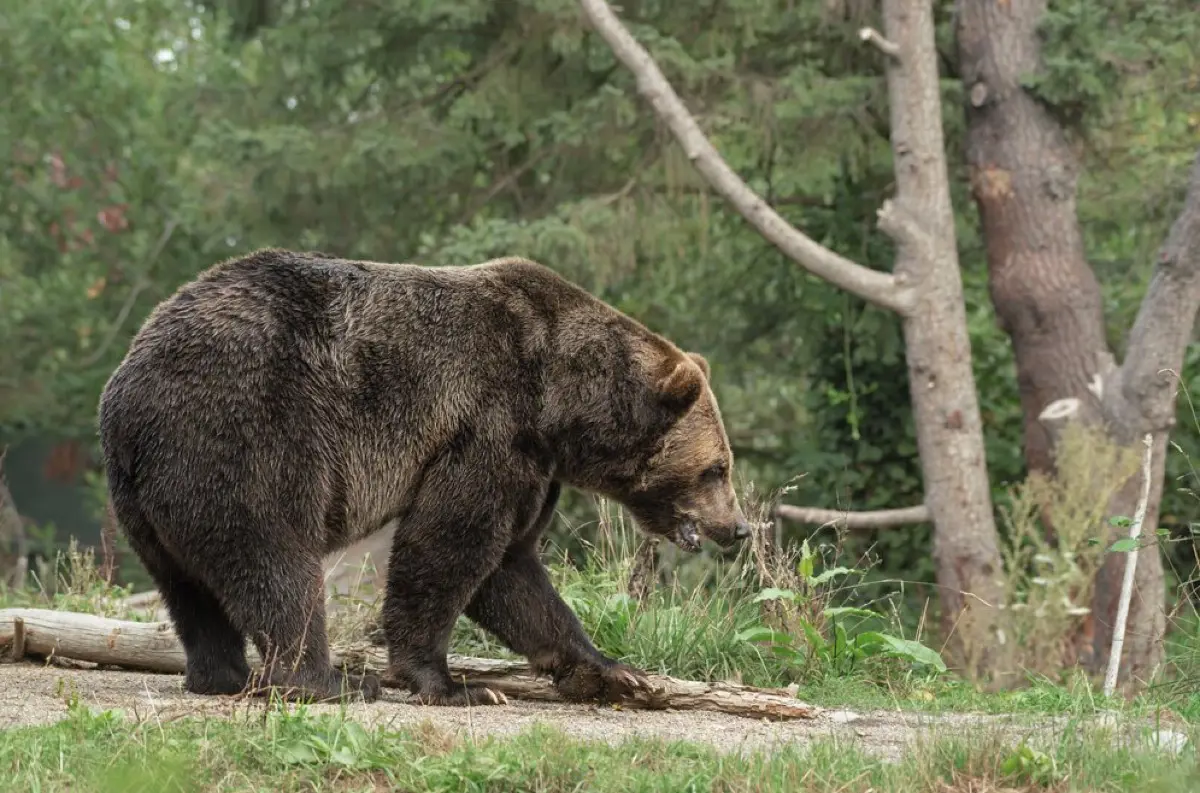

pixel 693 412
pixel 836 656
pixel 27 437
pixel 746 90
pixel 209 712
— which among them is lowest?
pixel 27 437

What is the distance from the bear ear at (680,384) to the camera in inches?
263

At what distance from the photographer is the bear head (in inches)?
269

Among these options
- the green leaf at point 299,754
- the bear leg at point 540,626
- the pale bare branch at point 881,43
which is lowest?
the bear leg at point 540,626

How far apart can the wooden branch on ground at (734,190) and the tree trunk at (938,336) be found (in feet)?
0.67

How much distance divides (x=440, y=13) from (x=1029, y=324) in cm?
583

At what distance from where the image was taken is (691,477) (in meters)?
6.88

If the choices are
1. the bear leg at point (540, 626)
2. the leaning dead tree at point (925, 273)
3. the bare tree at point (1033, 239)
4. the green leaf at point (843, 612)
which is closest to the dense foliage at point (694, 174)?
the bare tree at point (1033, 239)

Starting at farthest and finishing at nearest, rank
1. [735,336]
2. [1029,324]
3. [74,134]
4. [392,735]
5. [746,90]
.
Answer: [74,134], [735,336], [746,90], [1029,324], [392,735]

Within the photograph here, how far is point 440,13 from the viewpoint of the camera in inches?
572

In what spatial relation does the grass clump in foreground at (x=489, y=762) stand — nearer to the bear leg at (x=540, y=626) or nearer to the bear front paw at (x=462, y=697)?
the bear front paw at (x=462, y=697)

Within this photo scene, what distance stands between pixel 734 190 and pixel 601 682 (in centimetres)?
608

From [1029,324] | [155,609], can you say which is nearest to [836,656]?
[155,609]

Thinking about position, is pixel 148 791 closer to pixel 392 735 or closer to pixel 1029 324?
pixel 392 735

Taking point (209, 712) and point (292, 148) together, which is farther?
point (292, 148)
